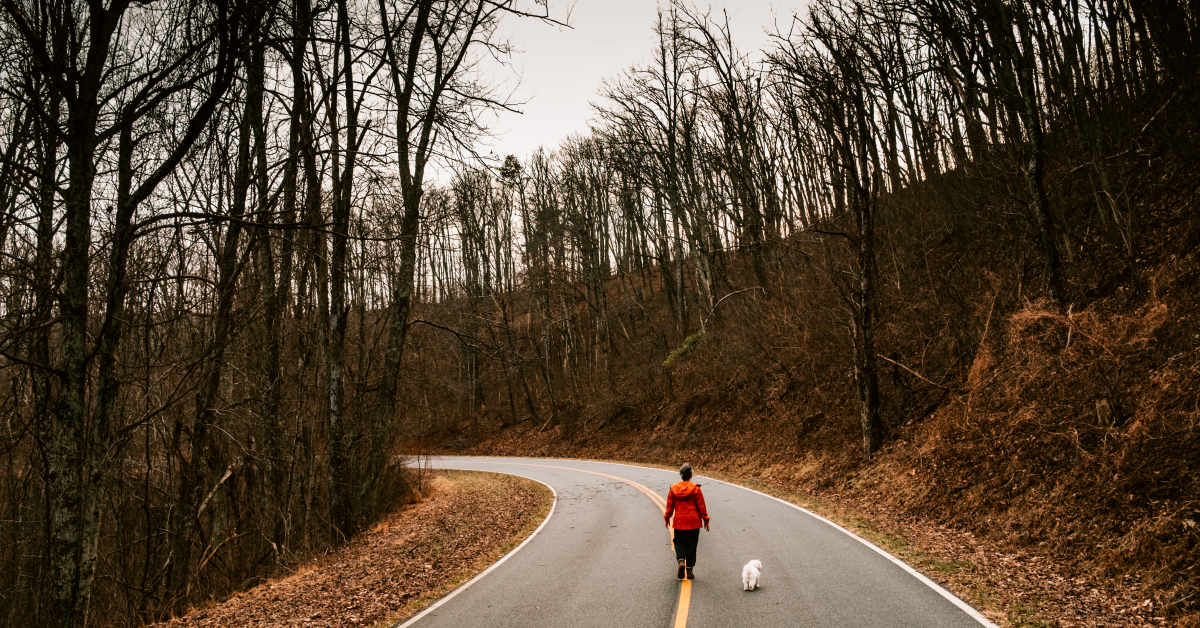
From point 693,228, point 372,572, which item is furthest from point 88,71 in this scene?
point 693,228

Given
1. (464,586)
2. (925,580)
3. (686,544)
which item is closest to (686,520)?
(686,544)

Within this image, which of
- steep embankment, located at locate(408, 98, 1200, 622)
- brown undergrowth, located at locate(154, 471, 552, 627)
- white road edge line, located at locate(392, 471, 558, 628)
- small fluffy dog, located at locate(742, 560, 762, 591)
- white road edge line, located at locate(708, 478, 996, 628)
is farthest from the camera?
steep embankment, located at locate(408, 98, 1200, 622)

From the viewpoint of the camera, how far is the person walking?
7.98 metres

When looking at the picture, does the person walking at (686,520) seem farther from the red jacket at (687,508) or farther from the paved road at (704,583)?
the paved road at (704,583)

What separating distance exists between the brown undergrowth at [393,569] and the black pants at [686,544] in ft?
10.3

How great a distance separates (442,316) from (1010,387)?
21.2 m

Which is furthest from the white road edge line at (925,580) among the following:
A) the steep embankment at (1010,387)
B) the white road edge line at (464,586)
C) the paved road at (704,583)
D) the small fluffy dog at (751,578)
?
the white road edge line at (464,586)

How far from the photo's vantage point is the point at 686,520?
7.99 metres

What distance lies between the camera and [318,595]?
838 centimetres

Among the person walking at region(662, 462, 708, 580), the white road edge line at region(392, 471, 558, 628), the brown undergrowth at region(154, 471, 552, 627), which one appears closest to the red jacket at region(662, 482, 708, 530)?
the person walking at region(662, 462, 708, 580)

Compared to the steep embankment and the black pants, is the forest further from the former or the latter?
the black pants

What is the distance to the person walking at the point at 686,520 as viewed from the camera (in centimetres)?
798

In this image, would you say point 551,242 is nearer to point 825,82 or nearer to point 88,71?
point 825,82

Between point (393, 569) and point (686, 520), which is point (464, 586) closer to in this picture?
point (393, 569)
